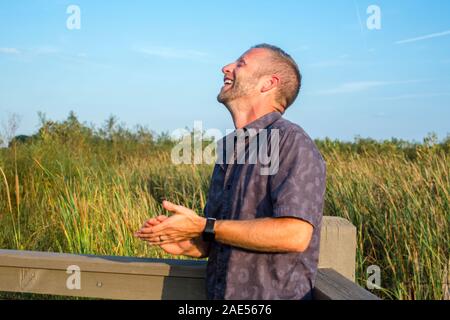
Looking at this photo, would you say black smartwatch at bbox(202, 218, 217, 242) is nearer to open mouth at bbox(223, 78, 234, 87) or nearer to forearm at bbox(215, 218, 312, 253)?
forearm at bbox(215, 218, 312, 253)

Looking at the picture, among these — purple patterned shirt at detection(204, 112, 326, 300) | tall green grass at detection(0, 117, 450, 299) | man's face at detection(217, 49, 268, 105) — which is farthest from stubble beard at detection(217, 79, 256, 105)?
tall green grass at detection(0, 117, 450, 299)

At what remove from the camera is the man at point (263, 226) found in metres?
1.75

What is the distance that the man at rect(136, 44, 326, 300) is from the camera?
5.74 feet

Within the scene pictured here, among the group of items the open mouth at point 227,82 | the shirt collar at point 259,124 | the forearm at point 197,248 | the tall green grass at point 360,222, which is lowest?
the tall green grass at point 360,222

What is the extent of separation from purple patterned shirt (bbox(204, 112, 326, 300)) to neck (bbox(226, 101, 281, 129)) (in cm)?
21

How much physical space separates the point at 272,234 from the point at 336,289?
9.9 inches

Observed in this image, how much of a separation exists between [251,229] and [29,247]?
475 centimetres

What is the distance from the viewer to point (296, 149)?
184 cm

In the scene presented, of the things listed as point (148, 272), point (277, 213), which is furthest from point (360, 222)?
point (277, 213)

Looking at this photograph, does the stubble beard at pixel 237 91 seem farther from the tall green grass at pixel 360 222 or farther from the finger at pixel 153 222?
the tall green grass at pixel 360 222

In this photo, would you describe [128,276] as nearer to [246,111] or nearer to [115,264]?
[115,264]

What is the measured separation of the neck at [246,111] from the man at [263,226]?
90 mm

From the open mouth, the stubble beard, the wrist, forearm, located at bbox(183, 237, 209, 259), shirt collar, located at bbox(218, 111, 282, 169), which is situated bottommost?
forearm, located at bbox(183, 237, 209, 259)

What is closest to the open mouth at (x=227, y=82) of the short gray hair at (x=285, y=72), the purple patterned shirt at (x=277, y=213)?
the short gray hair at (x=285, y=72)
